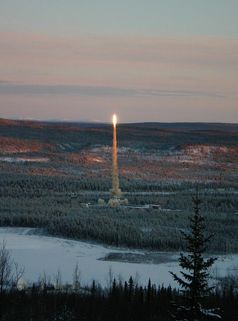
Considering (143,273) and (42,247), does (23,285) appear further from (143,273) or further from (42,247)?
(42,247)

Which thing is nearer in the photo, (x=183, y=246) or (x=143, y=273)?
(x=143, y=273)

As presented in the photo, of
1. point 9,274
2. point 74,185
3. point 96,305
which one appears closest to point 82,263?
point 9,274

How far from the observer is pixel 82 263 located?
2467 inches

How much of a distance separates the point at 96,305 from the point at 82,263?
20301 millimetres

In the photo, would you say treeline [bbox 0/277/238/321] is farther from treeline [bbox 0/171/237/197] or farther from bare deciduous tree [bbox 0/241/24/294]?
treeline [bbox 0/171/237/197]

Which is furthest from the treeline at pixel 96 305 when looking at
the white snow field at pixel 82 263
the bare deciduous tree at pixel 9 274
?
the white snow field at pixel 82 263

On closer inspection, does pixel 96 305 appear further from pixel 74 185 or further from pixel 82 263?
pixel 74 185

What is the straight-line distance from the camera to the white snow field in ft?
187

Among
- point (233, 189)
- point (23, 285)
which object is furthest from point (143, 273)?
point (233, 189)

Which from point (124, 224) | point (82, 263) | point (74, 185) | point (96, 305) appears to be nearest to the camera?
point (96, 305)

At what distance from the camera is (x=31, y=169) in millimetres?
164375

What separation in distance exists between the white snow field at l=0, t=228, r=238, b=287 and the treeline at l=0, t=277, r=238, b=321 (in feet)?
30.8

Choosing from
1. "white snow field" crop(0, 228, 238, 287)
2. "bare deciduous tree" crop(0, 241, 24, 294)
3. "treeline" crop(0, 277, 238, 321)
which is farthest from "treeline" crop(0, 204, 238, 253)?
"treeline" crop(0, 277, 238, 321)

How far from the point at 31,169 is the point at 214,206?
2501 inches
